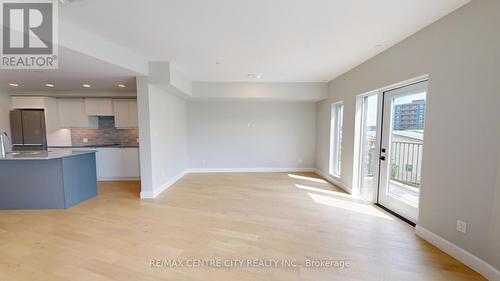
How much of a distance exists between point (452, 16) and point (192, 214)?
4080 mm

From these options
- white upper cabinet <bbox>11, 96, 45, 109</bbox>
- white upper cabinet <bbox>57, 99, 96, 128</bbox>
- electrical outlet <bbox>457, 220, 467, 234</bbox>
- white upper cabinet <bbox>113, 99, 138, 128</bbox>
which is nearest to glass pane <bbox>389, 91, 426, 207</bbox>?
electrical outlet <bbox>457, 220, 467, 234</bbox>

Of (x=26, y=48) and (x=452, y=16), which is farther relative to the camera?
(x=26, y=48)

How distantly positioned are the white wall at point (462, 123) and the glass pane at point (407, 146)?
0.37m

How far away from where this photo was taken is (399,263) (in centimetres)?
201

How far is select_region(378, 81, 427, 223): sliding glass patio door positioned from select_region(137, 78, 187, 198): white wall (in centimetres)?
415

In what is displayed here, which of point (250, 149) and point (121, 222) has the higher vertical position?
point (250, 149)

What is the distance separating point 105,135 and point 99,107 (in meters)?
0.91

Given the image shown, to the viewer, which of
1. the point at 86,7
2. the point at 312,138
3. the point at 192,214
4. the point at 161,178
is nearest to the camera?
the point at 86,7

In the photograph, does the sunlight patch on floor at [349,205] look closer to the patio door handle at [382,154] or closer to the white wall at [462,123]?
the white wall at [462,123]

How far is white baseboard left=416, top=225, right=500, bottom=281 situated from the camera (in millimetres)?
1765

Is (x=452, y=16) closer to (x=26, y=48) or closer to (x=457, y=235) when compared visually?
(x=457, y=235)

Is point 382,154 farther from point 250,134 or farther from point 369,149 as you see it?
point 250,134

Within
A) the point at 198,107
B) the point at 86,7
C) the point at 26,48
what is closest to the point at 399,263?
the point at 86,7

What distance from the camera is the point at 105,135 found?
5.80 meters
